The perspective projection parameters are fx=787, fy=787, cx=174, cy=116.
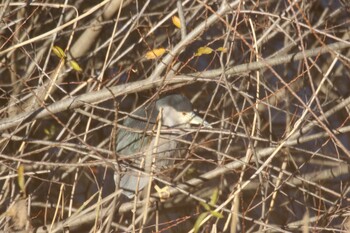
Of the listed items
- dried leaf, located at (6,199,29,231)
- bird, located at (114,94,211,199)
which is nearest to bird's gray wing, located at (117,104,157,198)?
bird, located at (114,94,211,199)

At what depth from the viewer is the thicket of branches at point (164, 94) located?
3.40 m

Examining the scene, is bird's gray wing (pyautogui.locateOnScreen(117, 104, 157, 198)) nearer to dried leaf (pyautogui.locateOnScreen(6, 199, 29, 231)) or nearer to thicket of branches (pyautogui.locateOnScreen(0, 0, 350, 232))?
thicket of branches (pyautogui.locateOnScreen(0, 0, 350, 232))

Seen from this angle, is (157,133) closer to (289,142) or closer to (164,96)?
(289,142)

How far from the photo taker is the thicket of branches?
11.1 ft

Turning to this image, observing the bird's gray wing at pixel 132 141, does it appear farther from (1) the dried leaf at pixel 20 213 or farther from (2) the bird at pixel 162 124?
(1) the dried leaf at pixel 20 213

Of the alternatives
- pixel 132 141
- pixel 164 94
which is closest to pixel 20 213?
pixel 132 141

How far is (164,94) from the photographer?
15.3 feet

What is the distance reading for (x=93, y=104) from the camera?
353 cm

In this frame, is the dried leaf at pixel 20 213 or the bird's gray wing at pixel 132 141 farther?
the bird's gray wing at pixel 132 141

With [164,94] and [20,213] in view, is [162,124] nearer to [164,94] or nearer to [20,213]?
[164,94]

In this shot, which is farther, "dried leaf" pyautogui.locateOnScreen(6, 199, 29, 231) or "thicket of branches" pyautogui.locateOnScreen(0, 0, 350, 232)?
"thicket of branches" pyautogui.locateOnScreen(0, 0, 350, 232)

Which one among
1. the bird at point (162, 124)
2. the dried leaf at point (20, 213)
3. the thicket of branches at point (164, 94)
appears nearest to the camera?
the dried leaf at point (20, 213)

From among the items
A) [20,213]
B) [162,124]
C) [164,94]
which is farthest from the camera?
[164,94]

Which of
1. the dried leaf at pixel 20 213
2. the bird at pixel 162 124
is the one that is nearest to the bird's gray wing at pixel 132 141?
the bird at pixel 162 124
